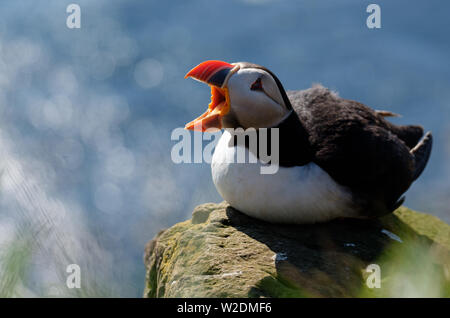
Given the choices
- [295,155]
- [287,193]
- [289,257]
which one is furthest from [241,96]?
[289,257]

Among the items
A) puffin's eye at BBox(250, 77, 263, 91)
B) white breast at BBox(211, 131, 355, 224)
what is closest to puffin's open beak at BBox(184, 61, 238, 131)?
puffin's eye at BBox(250, 77, 263, 91)

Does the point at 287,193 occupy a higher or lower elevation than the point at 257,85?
lower

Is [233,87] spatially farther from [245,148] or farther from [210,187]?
[210,187]

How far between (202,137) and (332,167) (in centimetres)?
Result: 147

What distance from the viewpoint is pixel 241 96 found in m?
4.17

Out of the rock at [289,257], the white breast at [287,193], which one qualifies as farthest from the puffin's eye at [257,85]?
the rock at [289,257]

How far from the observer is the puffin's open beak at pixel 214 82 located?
4133 mm

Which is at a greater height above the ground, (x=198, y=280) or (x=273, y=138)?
(x=273, y=138)

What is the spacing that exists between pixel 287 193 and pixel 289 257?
527mm

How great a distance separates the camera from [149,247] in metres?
5.50

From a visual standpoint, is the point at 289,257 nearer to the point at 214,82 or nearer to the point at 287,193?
the point at 287,193

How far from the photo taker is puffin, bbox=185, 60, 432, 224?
4215 millimetres
